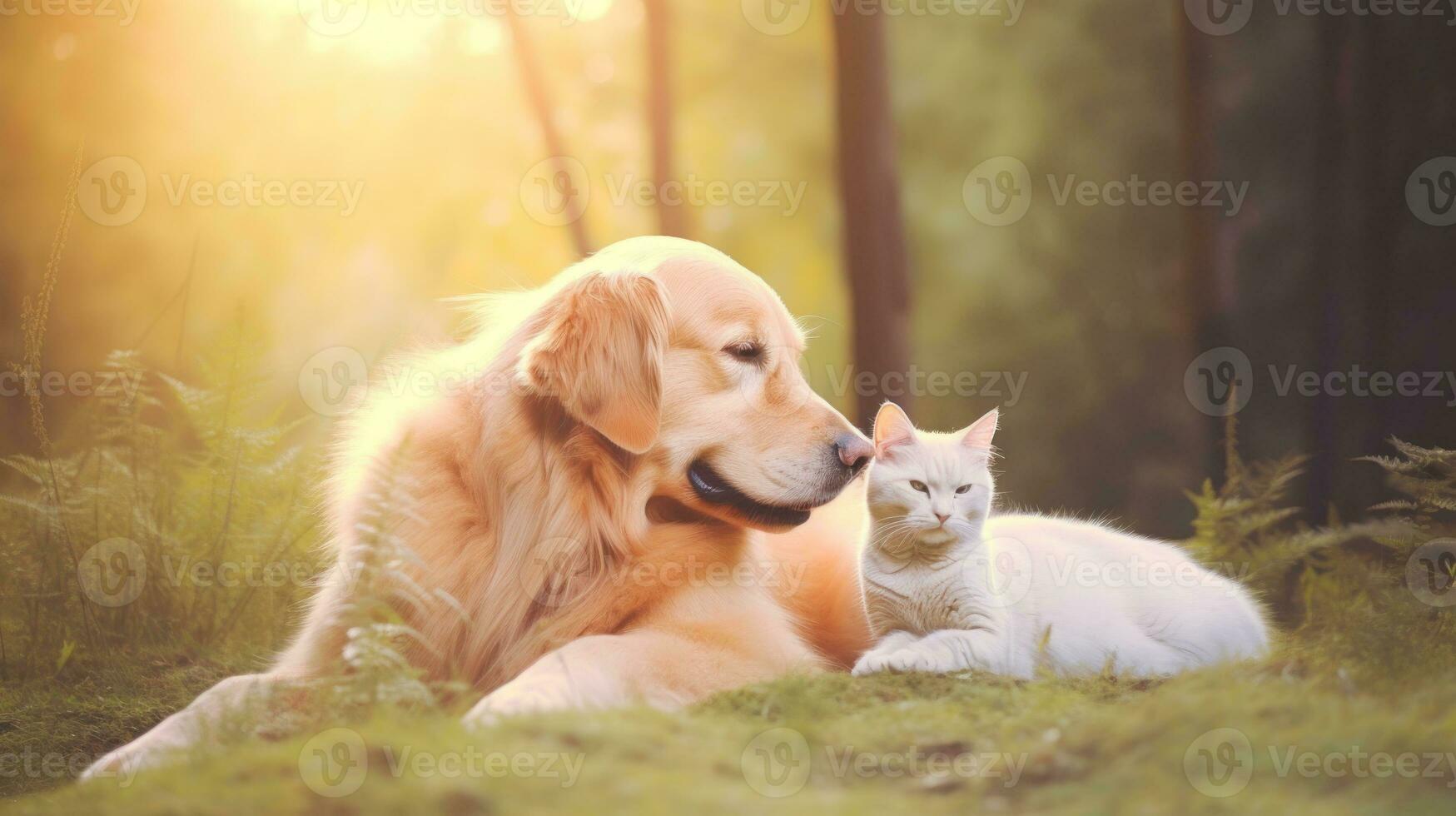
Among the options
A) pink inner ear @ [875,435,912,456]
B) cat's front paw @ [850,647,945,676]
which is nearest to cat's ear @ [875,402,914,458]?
pink inner ear @ [875,435,912,456]

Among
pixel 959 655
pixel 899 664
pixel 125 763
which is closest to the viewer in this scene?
pixel 125 763

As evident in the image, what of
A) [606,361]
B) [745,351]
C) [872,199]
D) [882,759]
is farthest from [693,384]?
[872,199]

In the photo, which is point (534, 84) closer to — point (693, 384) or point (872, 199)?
point (872, 199)

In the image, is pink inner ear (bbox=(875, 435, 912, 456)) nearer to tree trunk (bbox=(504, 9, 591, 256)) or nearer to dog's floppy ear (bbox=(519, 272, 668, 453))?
dog's floppy ear (bbox=(519, 272, 668, 453))

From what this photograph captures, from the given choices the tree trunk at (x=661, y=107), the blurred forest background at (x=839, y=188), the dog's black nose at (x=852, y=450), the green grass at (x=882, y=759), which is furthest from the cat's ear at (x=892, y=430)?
the tree trunk at (x=661, y=107)

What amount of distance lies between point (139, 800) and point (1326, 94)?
9.67 m

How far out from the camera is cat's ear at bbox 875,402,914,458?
3.88 m

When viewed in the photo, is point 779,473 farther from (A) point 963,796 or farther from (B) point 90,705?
(B) point 90,705

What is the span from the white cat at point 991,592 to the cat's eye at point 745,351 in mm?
498

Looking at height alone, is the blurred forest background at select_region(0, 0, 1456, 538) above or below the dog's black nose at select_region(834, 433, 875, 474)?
above

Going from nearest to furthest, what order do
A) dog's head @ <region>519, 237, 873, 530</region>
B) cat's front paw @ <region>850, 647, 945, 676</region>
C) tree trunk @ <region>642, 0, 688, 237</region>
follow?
cat's front paw @ <region>850, 647, 945, 676</region> < dog's head @ <region>519, 237, 873, 530</region> < tree trunk @ <region>642, 0, 688, 237</region>

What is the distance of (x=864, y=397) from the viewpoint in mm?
7543

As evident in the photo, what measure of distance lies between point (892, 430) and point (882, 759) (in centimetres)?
170

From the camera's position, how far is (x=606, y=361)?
3422 millimetres
